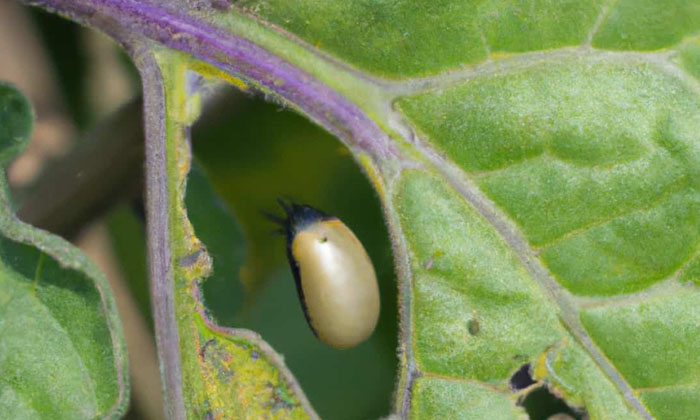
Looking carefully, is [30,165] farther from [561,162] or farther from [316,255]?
[561,162]

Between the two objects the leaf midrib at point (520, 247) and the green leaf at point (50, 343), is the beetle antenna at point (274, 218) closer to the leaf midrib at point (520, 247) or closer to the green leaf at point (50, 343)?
the leaf midrib at point (520, 247)

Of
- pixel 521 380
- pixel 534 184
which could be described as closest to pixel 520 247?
pixel 534 184

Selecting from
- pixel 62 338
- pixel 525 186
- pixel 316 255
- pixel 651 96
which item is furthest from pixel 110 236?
pixel 651 96

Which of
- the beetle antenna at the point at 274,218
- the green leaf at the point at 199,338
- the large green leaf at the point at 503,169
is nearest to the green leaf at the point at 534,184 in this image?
the large green leaf at the point at 503,169

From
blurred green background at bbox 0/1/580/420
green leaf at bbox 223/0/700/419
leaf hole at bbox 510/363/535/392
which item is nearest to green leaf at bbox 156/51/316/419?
blurred green background at bbox 0/1/580/420

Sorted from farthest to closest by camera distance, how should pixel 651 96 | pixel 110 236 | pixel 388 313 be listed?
pixel 110 236, pixel 388 313, pixel 651 96

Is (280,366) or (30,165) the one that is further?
(30,165)

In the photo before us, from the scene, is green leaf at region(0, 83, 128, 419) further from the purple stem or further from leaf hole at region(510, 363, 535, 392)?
leaf hole at region(510, 363, 535, 392)
